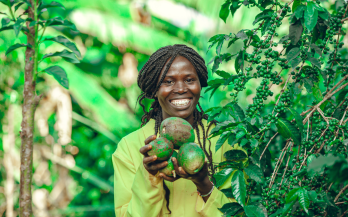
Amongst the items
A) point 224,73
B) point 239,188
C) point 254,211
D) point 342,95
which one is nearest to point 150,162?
point 239,188

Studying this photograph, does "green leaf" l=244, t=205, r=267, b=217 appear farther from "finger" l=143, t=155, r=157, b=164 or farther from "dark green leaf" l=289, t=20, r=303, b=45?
"dark green leaf" l=289, t=20, r=303, b=45

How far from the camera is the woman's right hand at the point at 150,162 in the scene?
4.76 feet

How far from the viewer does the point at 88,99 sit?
500cm

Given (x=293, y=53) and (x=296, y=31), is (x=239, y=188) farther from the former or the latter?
(x=296, y=31)

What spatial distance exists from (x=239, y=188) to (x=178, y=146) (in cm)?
40

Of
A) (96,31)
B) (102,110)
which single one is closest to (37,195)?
(102,110)

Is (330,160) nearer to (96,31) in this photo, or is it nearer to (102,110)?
(102,110)

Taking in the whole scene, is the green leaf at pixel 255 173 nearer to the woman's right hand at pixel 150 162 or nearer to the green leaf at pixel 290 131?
the green leaf at pixel 290 131

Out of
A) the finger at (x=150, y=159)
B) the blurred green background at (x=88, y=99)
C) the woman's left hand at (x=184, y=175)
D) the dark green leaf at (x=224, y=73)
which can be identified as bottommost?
the blurred green background at (x=88, y=99)

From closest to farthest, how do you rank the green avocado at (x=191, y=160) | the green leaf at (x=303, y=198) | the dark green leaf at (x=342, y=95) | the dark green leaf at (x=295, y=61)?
the green leaf at (x=303, y=198), the green avocado at (x=191, y=160), the dark green leaf at (x=295, y=61), the dark green leaf at (x=342, y=95)

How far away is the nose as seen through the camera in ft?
6.30

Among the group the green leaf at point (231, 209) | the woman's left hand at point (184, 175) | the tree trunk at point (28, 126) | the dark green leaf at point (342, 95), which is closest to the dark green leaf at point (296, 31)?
the dark green leaf at point (342, 95)

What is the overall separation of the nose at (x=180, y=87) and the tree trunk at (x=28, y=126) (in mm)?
864

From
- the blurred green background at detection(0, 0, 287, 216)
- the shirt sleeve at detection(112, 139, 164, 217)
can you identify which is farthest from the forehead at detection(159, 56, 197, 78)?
the blurred green background at detection(0, 0, 287, 216)
